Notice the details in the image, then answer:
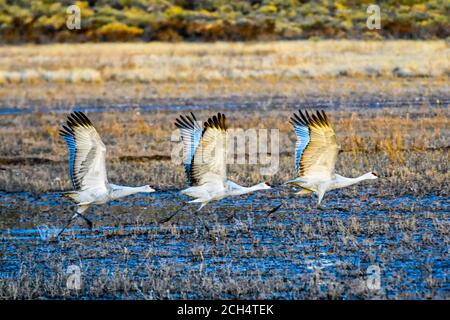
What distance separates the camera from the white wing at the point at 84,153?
11688mm

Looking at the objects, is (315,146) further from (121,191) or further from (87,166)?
(87,166)

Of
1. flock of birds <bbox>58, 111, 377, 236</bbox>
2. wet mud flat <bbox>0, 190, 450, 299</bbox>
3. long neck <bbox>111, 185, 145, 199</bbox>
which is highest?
flock of birds <bbox>58, 111, 377, 236</bbox>

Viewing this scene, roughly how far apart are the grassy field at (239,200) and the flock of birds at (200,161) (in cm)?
49

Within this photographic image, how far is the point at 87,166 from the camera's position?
12.1m

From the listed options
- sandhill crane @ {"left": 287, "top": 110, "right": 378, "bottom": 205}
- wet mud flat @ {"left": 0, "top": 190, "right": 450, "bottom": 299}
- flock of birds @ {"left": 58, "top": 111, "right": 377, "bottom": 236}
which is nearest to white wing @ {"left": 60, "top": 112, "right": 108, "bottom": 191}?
flock of birds @ {"left": 58, "top": 111, "right": 377, "bottom": 236}

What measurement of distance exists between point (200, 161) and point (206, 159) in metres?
0.08

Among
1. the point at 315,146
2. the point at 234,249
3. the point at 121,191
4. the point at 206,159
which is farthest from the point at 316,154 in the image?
the point at 121,191

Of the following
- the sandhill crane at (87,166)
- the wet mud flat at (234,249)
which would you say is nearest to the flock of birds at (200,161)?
the sandhill crane at (87,166)

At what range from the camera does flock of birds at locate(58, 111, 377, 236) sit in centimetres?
1177

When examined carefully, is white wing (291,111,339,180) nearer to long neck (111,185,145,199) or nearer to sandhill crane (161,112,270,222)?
sandhill crane (161,112,270,222)

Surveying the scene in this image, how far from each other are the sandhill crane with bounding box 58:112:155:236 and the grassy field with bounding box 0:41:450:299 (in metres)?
0.47

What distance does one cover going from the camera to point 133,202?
1467cm

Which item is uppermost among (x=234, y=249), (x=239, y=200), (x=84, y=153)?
(x=84, y=153)
